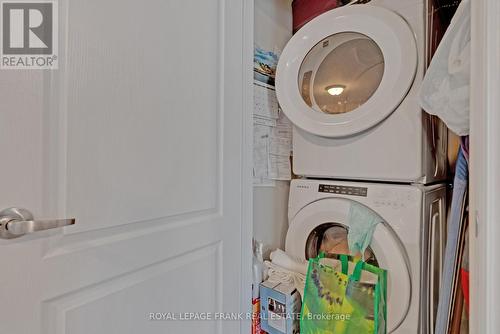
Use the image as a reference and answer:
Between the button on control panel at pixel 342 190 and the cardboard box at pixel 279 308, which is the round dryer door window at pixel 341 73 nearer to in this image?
the button on control panel at pixel 342 190

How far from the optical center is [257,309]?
1.46m

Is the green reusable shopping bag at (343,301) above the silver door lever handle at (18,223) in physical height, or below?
Answer: below

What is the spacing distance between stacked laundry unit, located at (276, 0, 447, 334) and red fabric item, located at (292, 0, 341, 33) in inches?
9.7

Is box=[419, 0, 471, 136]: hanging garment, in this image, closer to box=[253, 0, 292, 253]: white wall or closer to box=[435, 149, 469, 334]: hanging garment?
box=[435, 149, 469, 334]: hanging garment

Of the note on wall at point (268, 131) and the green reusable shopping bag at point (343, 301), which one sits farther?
the note on wall at point (268, 131)

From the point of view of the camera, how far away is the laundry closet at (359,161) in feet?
3.85

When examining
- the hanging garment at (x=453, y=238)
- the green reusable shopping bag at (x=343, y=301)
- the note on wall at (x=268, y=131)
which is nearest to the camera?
the hanging garment at (x=453, y=238)

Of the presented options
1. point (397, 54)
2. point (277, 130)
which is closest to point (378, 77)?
point (397, 54)

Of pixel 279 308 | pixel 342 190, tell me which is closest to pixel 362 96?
pixel 342 190

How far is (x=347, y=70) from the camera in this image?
4.57 ft

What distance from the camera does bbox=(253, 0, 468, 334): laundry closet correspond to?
117cm
